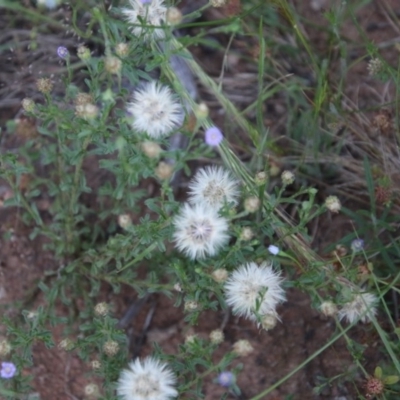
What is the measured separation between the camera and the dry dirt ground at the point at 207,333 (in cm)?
287

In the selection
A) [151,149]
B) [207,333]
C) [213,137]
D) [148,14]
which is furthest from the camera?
[207,333]

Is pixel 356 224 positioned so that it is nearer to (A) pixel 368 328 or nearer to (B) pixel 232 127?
(A) pixel 368 328

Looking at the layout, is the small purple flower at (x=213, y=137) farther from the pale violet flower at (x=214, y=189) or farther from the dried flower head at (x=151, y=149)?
the dried flower head at (x=151, y=149)

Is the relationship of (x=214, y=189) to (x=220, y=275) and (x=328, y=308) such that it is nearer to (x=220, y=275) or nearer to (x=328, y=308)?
(x=220, y=275)

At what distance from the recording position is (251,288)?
2.30m

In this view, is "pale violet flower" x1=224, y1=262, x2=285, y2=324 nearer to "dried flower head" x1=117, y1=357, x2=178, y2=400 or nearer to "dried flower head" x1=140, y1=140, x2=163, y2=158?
"dried flower head" x1=117, y1=357, x2=178, y2=400

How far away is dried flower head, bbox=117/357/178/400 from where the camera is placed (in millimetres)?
2154

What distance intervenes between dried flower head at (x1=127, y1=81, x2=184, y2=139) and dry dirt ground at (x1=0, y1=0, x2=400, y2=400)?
2.77 ft

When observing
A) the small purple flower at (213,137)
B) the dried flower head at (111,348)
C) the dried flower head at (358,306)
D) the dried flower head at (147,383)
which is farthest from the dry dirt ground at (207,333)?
the small purple flower at (213,137)

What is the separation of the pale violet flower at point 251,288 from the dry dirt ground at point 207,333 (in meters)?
0.60

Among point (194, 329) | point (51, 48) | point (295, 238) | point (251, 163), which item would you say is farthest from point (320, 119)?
point (51, 48)

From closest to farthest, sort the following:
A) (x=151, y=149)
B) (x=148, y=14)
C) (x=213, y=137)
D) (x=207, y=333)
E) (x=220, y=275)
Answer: (x=151, y=149) → (x=220, y=275) → (x=213, y=137) → (x=148, y=14) → (x=207, y=333)

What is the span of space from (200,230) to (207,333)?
88 centimetres

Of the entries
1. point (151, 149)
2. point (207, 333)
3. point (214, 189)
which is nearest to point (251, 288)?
point (214, 189)
